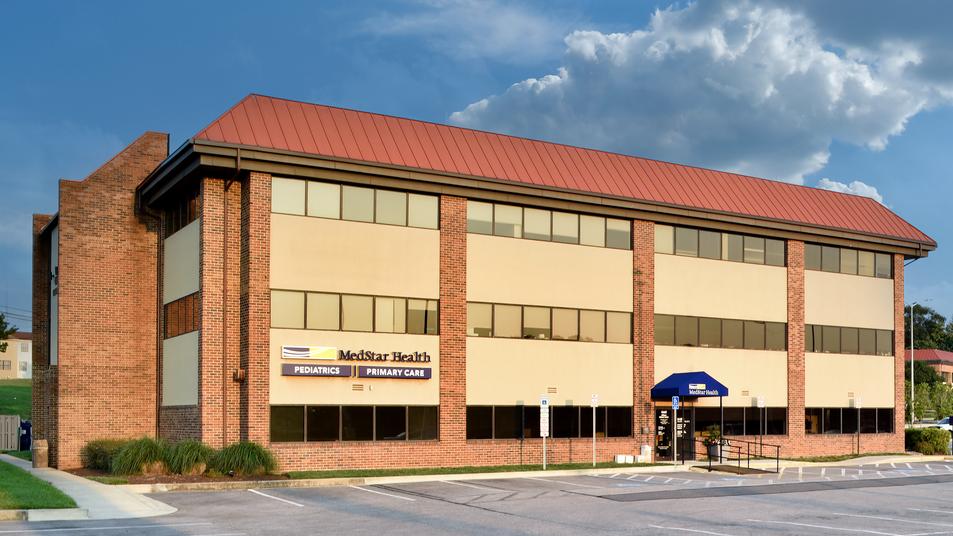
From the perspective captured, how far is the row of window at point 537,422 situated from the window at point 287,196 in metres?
8.59

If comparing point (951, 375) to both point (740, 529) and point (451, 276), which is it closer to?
point (451, 276)

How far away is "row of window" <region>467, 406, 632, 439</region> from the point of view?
1331 inches

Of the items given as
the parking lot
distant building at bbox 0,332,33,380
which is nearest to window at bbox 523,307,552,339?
the parking lot

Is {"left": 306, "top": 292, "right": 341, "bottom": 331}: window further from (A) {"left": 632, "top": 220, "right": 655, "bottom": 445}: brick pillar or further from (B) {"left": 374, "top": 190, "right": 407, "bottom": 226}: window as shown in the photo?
(A) {"left": 632, "top": 220, "right": 655, "bottom": 445}: brick pillar

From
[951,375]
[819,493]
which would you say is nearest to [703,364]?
[819,493]

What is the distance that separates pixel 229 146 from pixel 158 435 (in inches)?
419

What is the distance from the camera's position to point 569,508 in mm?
21859

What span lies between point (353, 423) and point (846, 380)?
74.3 feet

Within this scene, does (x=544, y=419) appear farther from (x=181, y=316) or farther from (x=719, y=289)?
(x=181, y=316)

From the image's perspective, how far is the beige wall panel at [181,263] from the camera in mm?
31578

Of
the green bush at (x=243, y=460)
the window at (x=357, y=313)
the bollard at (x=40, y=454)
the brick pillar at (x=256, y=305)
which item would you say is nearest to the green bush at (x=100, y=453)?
the bollard at (x=40, y=454)

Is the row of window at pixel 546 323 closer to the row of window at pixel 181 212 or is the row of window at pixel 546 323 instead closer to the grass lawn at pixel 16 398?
the row of window at pixel 181 212

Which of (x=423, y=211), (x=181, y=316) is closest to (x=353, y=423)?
(x=181, y=316)

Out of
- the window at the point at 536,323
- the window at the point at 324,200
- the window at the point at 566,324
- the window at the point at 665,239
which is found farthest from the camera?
the window at the point at 665,239
